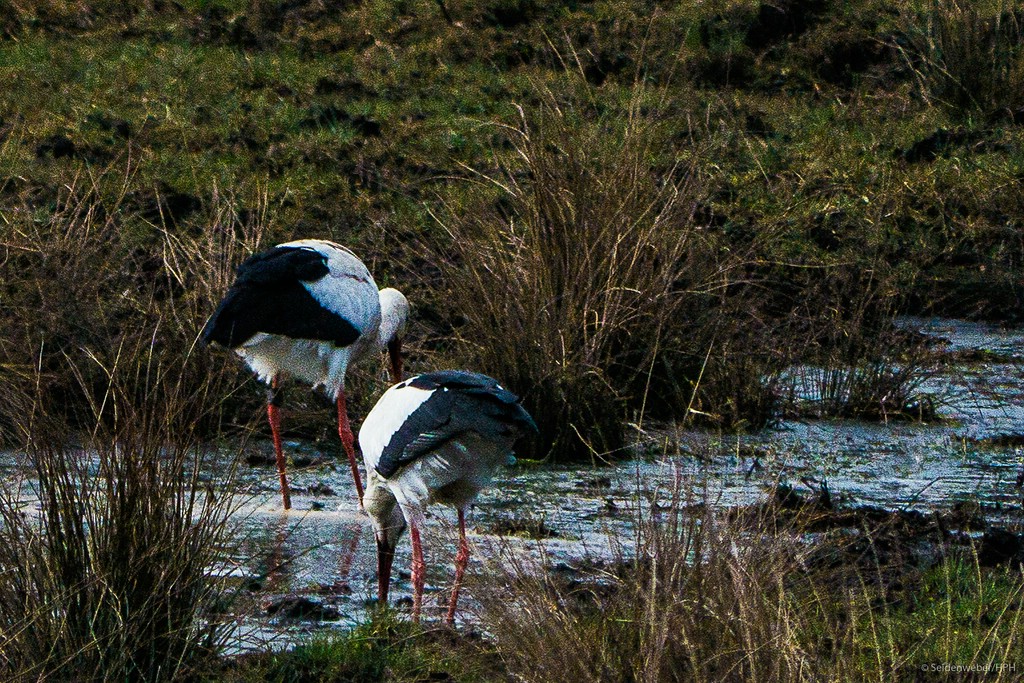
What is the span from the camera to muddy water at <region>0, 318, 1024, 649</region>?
18.5 ft

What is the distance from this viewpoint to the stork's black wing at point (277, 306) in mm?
6898

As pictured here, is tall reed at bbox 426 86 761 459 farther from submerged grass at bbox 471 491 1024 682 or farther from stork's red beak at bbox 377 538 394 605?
submerged grass at bbox 471 491 1024 682

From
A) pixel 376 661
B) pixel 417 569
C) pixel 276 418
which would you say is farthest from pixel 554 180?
pixel 376 661

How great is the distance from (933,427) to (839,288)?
2.19 m

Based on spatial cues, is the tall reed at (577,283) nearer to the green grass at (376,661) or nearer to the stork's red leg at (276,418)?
the stork's red leg at (276,418)

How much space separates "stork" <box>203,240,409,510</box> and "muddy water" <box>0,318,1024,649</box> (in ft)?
1.03

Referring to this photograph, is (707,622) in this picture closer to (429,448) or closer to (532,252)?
(429,448)

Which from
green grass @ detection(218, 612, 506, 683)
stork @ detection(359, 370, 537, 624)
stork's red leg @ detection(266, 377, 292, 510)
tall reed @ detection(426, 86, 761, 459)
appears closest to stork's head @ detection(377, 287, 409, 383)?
tall reed @ detection(426, 86, 761, 459)

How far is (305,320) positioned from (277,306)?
0.15 metres

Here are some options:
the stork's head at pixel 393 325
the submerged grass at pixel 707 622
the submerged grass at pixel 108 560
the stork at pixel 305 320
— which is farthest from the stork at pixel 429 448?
the stork's head at pixel 393 325

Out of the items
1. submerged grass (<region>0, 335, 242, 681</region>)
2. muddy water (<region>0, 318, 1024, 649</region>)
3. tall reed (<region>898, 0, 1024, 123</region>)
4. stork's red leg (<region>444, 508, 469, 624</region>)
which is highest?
tall reed (<region>898, 0, 1024, 123</region>)

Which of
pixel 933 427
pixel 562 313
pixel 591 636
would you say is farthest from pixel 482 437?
pixel 933 427

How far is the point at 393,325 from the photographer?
7.75 meters

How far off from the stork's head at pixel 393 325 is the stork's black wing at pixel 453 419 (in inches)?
73.9
